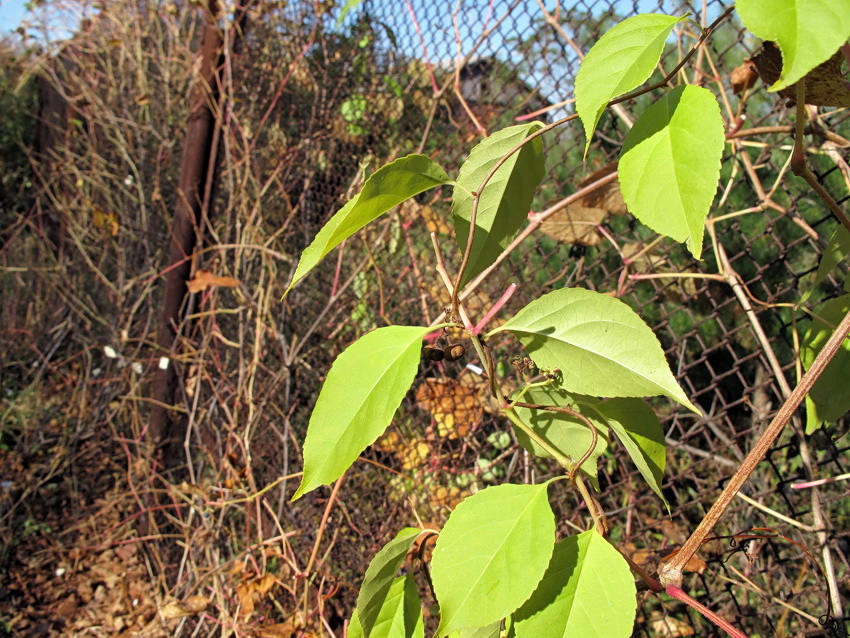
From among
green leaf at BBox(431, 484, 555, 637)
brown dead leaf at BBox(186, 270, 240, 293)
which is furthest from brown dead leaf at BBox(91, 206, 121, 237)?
green leaf at BBox(431, 484, 555, 637)

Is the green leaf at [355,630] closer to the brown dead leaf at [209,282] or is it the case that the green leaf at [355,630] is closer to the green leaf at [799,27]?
the green leaf at [799,27]

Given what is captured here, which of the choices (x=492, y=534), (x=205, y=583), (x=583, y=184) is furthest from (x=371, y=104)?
(x=492, y=534)

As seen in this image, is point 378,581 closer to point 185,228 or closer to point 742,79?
point 742,79

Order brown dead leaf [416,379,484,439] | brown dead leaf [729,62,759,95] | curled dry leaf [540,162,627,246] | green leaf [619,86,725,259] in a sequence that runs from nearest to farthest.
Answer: green leaf [619,86,725,259] → brown dead leaf [729,62,759,95] → curled dry leaf [540,162,627,246] → brown dead leaf [416,379,484,439]

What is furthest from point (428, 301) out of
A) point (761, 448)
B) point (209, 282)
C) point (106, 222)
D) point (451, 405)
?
point (106, 222)

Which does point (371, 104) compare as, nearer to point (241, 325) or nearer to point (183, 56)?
point (241, 325)

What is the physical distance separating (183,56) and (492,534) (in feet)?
12.3

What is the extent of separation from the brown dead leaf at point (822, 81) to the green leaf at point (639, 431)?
36 cm

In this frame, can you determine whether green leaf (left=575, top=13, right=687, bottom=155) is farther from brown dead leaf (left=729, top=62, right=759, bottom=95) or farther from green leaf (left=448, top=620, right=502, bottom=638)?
brown dead leaf (left=729, top=62, right=759, bottom=95)

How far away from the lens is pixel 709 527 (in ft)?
1.96

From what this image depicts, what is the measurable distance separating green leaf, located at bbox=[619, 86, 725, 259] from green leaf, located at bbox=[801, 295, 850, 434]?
0.32 m

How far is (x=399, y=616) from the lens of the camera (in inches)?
31.9

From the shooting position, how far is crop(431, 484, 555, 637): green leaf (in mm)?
532

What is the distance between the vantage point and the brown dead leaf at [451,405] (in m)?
1.82
